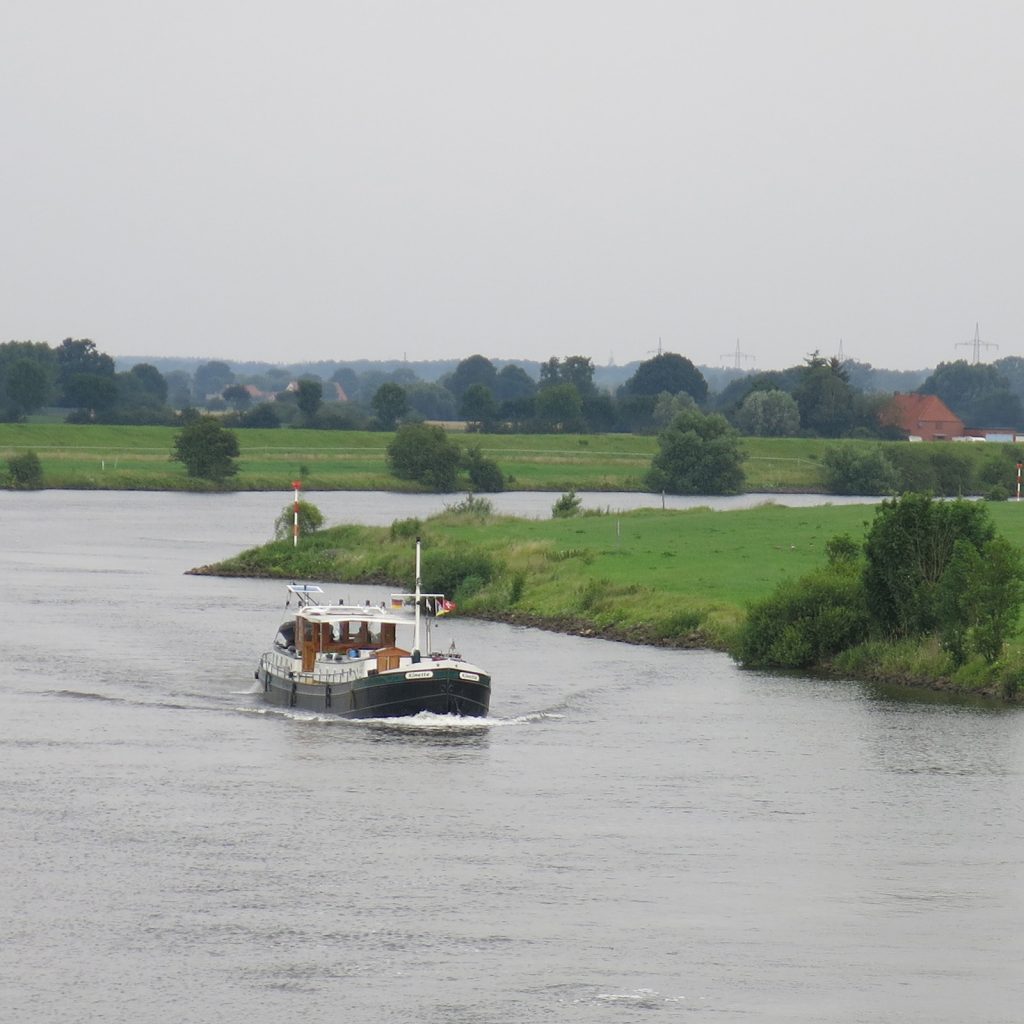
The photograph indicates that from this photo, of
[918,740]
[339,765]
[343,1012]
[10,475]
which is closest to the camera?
[343,1012]

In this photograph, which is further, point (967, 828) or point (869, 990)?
point (967, 828)

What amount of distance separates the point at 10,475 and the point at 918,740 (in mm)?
129670

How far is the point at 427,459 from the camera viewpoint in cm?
16650

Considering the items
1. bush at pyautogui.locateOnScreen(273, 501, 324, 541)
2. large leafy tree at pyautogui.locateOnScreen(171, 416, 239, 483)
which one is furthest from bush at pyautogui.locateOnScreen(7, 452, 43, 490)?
bush at pyautogui.locateOnScreen(273, 501, 324, 541)

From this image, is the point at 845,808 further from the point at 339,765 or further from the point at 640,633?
the point at 640,633

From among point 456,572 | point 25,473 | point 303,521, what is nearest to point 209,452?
point 25,473

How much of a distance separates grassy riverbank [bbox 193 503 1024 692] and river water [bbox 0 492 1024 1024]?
5247mm

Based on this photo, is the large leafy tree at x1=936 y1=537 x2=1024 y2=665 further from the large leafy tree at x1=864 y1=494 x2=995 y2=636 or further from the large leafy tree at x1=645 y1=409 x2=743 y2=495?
the large leafy tree at x1=645 y1=409 x2=743 y2=495

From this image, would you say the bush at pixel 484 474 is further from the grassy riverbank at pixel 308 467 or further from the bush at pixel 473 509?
the bush at pixel 473 509

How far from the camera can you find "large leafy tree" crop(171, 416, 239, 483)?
547 feet

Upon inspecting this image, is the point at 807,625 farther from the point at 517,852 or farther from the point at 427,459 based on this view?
the point at 427,459

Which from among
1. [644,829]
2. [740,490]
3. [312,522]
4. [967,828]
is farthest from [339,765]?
[740,490]

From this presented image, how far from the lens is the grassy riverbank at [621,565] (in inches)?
2483

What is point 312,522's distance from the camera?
93812 millimetres
